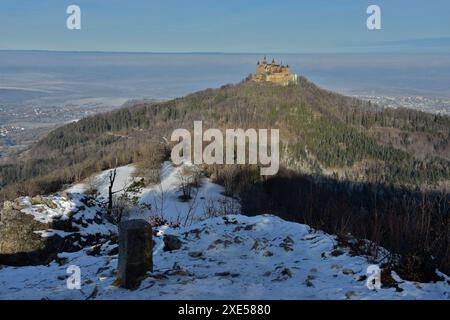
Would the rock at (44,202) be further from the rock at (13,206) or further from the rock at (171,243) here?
the rock at (171,243)

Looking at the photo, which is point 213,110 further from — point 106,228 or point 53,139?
point 106,228

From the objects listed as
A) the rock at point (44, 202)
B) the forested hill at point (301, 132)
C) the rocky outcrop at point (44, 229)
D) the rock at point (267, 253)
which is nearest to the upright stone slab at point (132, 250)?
the rock at point (267, 253)

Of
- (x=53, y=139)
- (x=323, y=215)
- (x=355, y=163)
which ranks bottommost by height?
(x=355, y=163)

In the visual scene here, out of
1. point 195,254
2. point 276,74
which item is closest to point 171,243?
point 195,254

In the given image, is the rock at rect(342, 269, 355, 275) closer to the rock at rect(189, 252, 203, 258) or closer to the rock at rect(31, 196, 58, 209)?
the rock at rect(189, 252, 203, 258)

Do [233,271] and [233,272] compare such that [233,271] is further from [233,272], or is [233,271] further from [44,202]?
[44,202]

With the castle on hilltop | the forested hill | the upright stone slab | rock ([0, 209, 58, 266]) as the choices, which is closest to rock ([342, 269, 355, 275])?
the upright stone slab
